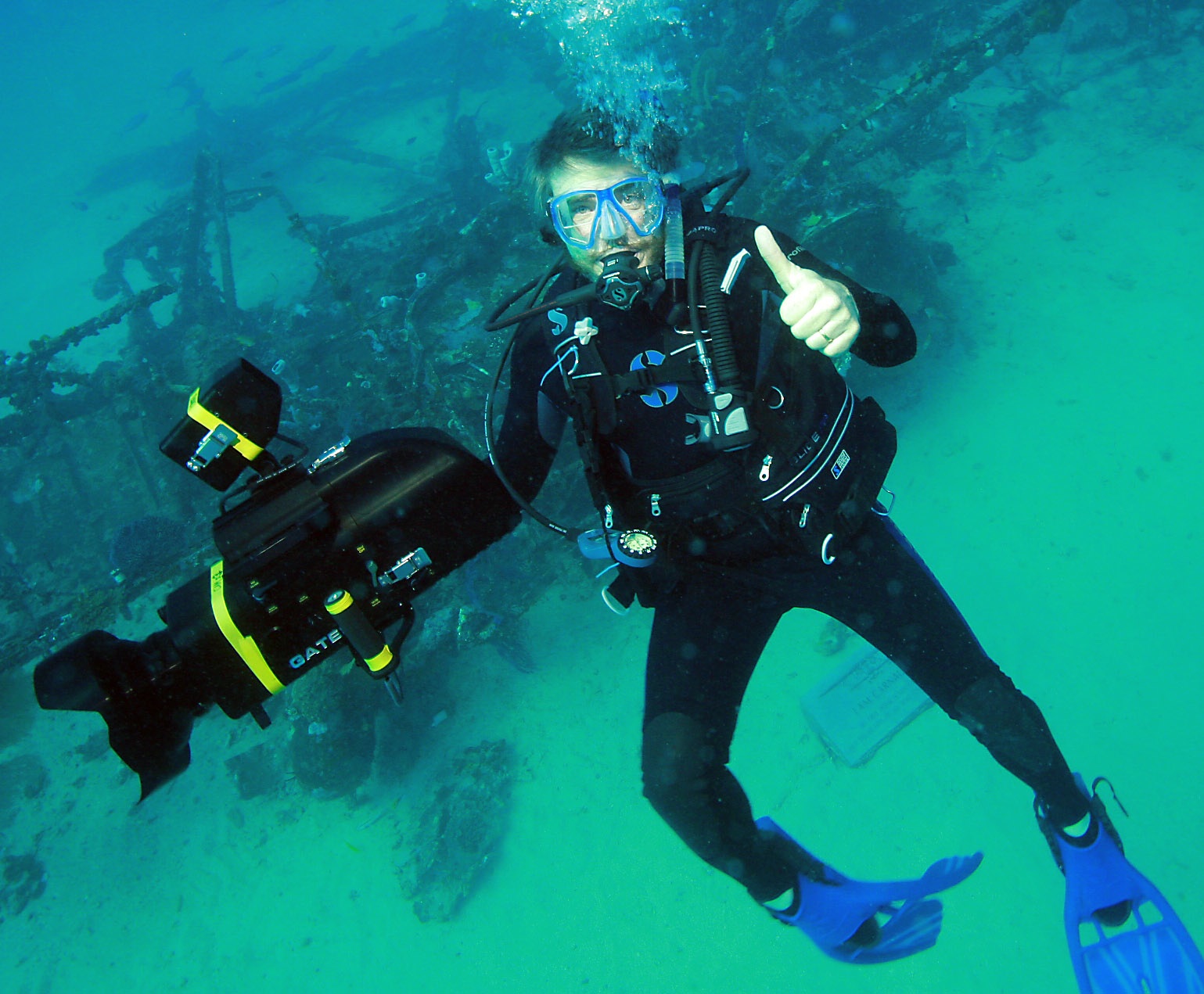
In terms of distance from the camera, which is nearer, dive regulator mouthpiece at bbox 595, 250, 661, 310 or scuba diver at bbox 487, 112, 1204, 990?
dive regulator mouthpiece at bbox 595, 250, 661, 310

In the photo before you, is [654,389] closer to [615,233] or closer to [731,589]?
[615,233]

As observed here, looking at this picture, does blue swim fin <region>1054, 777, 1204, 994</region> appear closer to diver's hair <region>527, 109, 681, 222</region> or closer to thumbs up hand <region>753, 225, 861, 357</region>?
thumbs up hand <region>753, 225, 861, 357</region>

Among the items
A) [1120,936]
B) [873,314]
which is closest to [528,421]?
[873,314]

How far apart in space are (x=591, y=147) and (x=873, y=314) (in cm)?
134

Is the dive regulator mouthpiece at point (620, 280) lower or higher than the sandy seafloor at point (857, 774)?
higher

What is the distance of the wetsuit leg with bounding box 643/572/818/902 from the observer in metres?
2.72

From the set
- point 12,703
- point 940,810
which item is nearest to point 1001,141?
point 940,810

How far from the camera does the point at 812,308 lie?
1.95 metres

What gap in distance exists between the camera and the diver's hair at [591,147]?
2.64 metres

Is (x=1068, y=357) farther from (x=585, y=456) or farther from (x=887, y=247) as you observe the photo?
(x=585, y=456)

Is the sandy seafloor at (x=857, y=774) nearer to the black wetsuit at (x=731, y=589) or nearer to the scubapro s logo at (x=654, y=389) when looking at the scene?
the black wetsuit at (x=731, y=589)

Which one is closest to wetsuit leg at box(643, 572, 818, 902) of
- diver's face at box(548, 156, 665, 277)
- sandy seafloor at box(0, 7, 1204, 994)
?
diver's face at box(548, 156, 665, 277)

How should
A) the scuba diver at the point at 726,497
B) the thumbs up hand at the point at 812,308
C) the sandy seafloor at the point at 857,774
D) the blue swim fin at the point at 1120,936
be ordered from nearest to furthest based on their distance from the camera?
the thumbs up hand at the point at 812,308 → the scuba diver at the point at 726,497 → the blue swim fin at the point at 1120,936 → the sandy seafloor at the point at 857,774

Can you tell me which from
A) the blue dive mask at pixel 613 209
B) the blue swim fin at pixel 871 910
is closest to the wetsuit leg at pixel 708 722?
the blue swim fin at pixel 871 910
